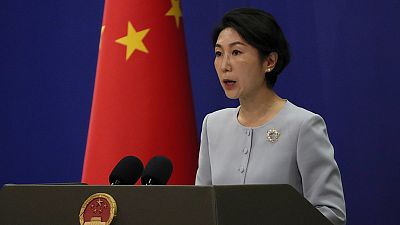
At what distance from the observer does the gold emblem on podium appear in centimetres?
103

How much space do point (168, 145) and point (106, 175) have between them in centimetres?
27

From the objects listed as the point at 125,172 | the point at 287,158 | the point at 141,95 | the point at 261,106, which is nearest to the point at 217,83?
the point at 141,95

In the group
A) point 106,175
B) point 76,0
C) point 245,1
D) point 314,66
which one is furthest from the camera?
point 76,0

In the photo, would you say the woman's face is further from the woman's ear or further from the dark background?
the dark background

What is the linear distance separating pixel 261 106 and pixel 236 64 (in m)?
0.16

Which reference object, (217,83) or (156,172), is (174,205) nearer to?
(156,172)

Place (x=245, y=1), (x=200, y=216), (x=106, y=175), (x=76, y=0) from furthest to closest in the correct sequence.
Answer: (x=76, y=0), (x=245, y=1), (x=106, y=175), (x=200, y=216)

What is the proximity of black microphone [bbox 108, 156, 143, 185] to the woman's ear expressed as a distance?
474 mm

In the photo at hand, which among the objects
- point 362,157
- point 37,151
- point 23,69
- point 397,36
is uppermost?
point 397,36

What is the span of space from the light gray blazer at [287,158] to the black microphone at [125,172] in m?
0.37

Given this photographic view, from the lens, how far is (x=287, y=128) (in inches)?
60.5

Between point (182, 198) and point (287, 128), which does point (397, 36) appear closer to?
point (287, 128)

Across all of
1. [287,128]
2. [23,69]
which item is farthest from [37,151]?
[287,128]

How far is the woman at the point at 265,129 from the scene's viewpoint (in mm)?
1471
